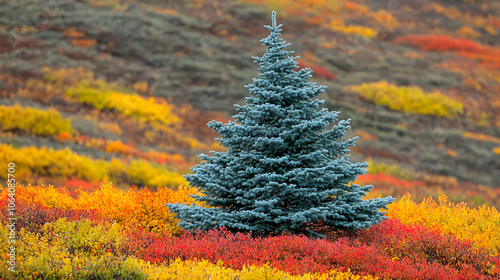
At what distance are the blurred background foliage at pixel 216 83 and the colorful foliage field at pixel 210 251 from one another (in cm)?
534

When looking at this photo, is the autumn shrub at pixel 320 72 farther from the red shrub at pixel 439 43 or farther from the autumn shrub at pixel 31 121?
the autumn shrub at pixel 31 121

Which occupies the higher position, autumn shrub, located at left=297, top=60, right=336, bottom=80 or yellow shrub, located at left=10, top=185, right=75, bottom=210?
autumn shrub, located at left=297, top=60, right=336, bottom=80

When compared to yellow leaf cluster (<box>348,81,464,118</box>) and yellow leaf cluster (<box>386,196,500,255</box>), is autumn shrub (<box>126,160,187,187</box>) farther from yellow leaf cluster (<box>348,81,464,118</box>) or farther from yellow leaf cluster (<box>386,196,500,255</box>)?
yellow leaf cluster (<box>348,81,464,118</box>)

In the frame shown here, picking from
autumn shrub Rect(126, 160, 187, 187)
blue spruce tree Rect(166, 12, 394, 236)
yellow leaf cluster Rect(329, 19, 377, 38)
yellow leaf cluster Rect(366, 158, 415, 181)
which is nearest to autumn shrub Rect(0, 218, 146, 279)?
blue spruce tree Rect(166, 12, 394, 236)

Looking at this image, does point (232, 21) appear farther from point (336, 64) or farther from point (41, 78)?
point (41, 78)

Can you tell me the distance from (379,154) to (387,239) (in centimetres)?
1391

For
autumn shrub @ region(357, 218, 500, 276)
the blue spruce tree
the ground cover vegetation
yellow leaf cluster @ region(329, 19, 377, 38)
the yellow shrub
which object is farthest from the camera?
yellow leaf cluster @ region(329, 19, 377, 38)

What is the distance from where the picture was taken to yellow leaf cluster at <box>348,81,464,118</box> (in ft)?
83.2

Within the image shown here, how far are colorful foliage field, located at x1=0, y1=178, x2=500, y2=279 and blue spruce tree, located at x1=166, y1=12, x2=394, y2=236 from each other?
39 cm

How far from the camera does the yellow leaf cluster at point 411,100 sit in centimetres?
2536

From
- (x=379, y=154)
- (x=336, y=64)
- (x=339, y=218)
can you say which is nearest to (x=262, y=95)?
(x=339, y=218)

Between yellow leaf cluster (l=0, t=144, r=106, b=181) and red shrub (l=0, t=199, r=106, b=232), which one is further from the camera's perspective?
yellow leaf cluster (l=0, t=144, r=106, b=181)

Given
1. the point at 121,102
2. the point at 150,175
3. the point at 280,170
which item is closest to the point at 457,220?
the point at 280,170

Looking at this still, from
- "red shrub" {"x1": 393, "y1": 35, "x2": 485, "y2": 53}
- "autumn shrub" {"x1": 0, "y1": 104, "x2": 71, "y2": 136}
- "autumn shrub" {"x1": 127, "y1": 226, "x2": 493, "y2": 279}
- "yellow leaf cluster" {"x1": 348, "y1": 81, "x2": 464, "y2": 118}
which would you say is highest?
"red shrub" {"x1": 393, "y1": 35, "x2": 485, "y2": 53}
